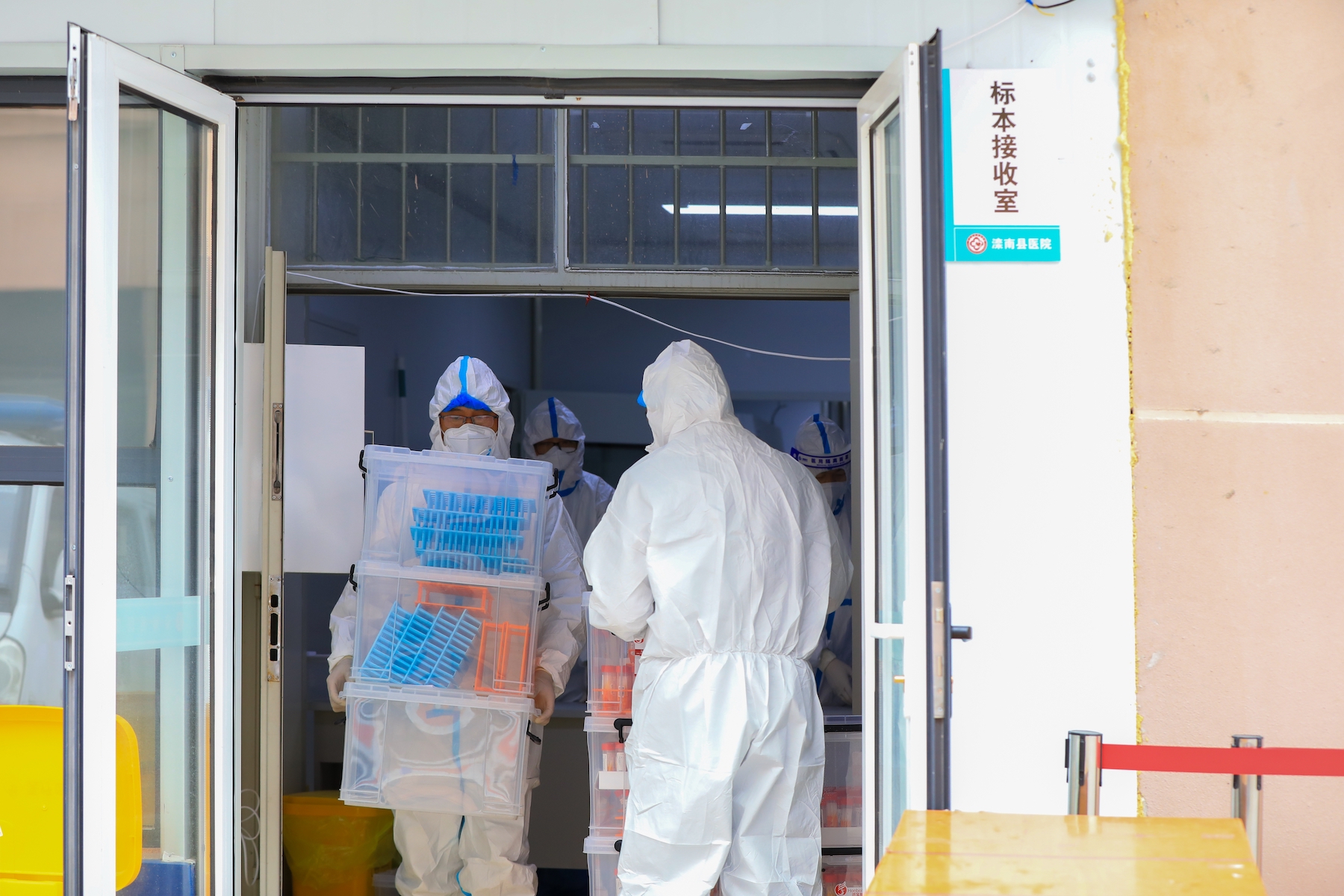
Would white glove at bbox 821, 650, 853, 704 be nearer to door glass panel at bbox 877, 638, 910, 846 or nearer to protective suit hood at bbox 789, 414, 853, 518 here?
protective suit hood at bbox 789, 414, 853, 518

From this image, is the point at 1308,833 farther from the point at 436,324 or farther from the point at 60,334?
the point at 436,324

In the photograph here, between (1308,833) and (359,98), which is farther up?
(359,98)

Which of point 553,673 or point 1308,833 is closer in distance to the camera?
point 1308,833

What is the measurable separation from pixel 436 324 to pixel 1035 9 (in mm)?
4141

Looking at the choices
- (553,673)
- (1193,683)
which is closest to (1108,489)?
(1193,683)

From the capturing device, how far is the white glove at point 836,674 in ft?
12.0

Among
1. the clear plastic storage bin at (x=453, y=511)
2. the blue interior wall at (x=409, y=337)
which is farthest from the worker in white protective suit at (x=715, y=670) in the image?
the blue interior wall at (x=409, y=337)

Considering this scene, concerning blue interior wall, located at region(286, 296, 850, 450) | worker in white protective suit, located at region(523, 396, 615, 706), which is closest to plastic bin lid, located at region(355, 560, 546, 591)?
worker in white protective suit, located at region(523, 396, 615, 706)

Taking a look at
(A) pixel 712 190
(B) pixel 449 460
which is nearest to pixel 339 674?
(B) pixel 449 460

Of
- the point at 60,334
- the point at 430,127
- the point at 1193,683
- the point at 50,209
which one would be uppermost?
the point at 430,127

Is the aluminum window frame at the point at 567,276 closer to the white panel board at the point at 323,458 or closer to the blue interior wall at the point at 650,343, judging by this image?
the white panel board at the point at 323,458

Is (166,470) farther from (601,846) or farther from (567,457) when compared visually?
(567,457)

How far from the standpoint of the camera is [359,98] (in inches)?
93.8

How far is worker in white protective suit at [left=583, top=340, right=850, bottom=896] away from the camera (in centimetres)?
258
